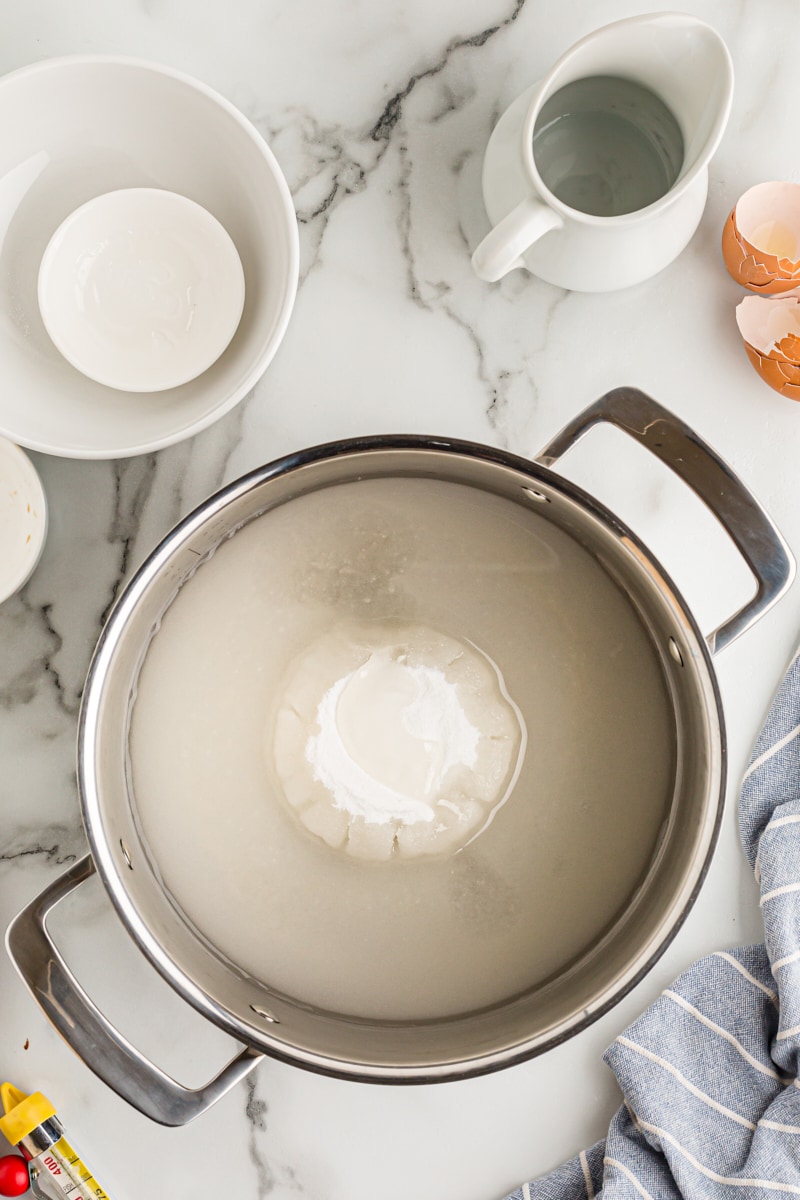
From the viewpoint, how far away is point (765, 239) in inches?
25.0

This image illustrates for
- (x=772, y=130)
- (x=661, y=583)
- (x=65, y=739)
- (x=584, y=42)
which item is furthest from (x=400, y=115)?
(x=65, y=739)

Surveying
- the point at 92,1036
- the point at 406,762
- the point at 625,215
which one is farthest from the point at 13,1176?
the point at 625,215

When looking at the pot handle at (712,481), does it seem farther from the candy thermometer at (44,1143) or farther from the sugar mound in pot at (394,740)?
the candy thermometer at (44,1143)

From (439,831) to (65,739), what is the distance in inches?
10.6

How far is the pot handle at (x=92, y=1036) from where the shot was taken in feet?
1.74

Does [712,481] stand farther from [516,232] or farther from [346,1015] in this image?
[346,1015]

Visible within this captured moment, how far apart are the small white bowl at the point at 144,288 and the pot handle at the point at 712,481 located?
0.80 ft

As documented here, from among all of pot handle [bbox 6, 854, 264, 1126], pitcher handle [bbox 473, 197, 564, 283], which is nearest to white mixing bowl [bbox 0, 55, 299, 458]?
pitcher handle [bbox 473, 197, 564, 283]

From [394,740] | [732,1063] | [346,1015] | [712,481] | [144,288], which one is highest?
[144,288]

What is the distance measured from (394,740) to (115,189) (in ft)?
1.37

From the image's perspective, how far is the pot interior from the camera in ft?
1.83

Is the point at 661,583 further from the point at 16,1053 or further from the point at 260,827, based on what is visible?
the point at 16,1053

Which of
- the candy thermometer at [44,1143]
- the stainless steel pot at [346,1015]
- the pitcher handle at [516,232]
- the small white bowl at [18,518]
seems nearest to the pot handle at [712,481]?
the stainless steel pot at [346,1015]

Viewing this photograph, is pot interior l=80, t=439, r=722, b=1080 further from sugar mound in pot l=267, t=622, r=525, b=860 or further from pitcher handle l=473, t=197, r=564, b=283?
pitcher handle l=473, t=197, r=564, b=283
